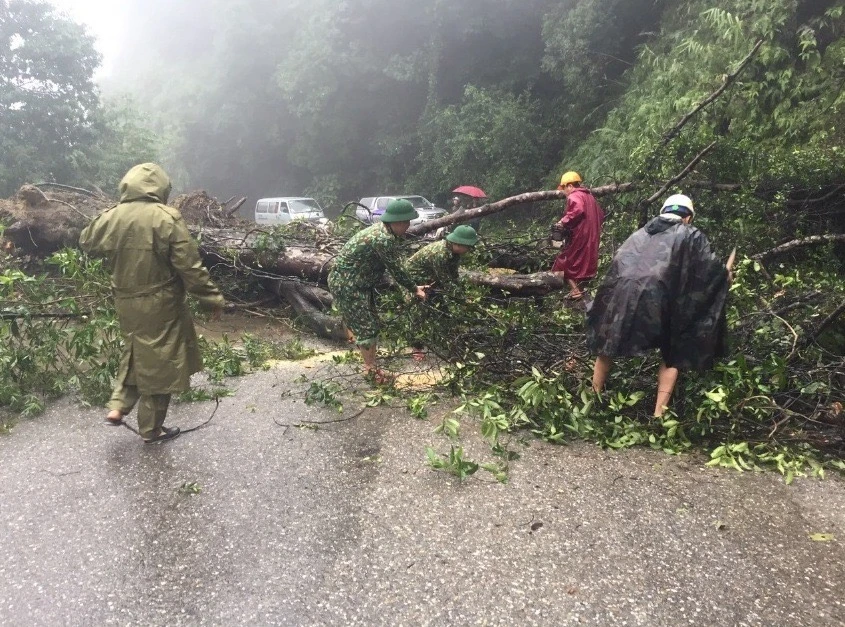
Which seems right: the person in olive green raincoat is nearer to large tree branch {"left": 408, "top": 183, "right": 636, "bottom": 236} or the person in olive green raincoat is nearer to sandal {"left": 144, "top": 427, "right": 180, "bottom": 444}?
sandal {"left": 144, "top": 427, "right": 180, "bottom": 444}

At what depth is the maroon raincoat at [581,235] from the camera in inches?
237

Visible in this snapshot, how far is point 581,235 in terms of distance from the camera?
6.04 m

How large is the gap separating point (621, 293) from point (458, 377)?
1352 mm

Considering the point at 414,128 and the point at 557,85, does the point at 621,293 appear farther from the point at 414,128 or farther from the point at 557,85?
the point at 414,128

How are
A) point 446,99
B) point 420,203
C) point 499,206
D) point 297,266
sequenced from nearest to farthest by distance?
1. point 297,266
2. point 499,206
3. point 420,203
4. point 446,99

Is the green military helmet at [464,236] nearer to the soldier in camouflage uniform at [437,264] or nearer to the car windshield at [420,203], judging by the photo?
the soldier in camouflage uniform at [437,264]

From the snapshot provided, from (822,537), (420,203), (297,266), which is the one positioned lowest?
(420,203)

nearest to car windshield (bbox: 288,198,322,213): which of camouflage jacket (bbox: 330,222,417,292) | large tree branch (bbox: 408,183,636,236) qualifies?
large tree branch (bbox: 408,183,636,236)

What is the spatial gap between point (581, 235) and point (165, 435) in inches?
171

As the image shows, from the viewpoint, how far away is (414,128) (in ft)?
83.6

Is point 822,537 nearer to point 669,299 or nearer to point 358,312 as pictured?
point 669,299

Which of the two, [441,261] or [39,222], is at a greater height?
[441,261]

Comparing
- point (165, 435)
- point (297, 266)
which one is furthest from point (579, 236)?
point (165, 435)

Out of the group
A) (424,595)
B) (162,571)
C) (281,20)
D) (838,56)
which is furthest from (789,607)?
(281,20)
